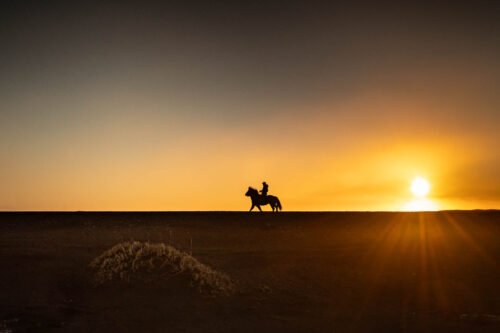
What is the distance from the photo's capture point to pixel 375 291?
1980cm

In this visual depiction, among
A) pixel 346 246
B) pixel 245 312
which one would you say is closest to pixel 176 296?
pixel 245 312

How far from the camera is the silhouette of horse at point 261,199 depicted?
4097 cm

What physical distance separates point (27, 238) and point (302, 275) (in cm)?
1509

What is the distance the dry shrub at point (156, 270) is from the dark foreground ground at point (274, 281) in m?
0.44

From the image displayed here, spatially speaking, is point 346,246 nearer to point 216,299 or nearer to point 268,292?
point 268,292

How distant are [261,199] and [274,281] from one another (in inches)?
822

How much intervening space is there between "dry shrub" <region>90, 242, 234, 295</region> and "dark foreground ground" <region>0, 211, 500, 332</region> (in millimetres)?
436

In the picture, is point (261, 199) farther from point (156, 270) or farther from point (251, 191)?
point (156, 270)

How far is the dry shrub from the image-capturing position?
60.5 feet

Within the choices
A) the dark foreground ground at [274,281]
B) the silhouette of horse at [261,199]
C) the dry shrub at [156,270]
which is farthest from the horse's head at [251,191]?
the dry shrub at [156,270]

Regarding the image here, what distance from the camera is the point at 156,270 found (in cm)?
1911

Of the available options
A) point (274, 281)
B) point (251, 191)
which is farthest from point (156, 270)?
point (251, 191)

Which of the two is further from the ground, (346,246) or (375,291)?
(346,246)

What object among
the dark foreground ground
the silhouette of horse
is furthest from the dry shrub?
the silhouette of horse
